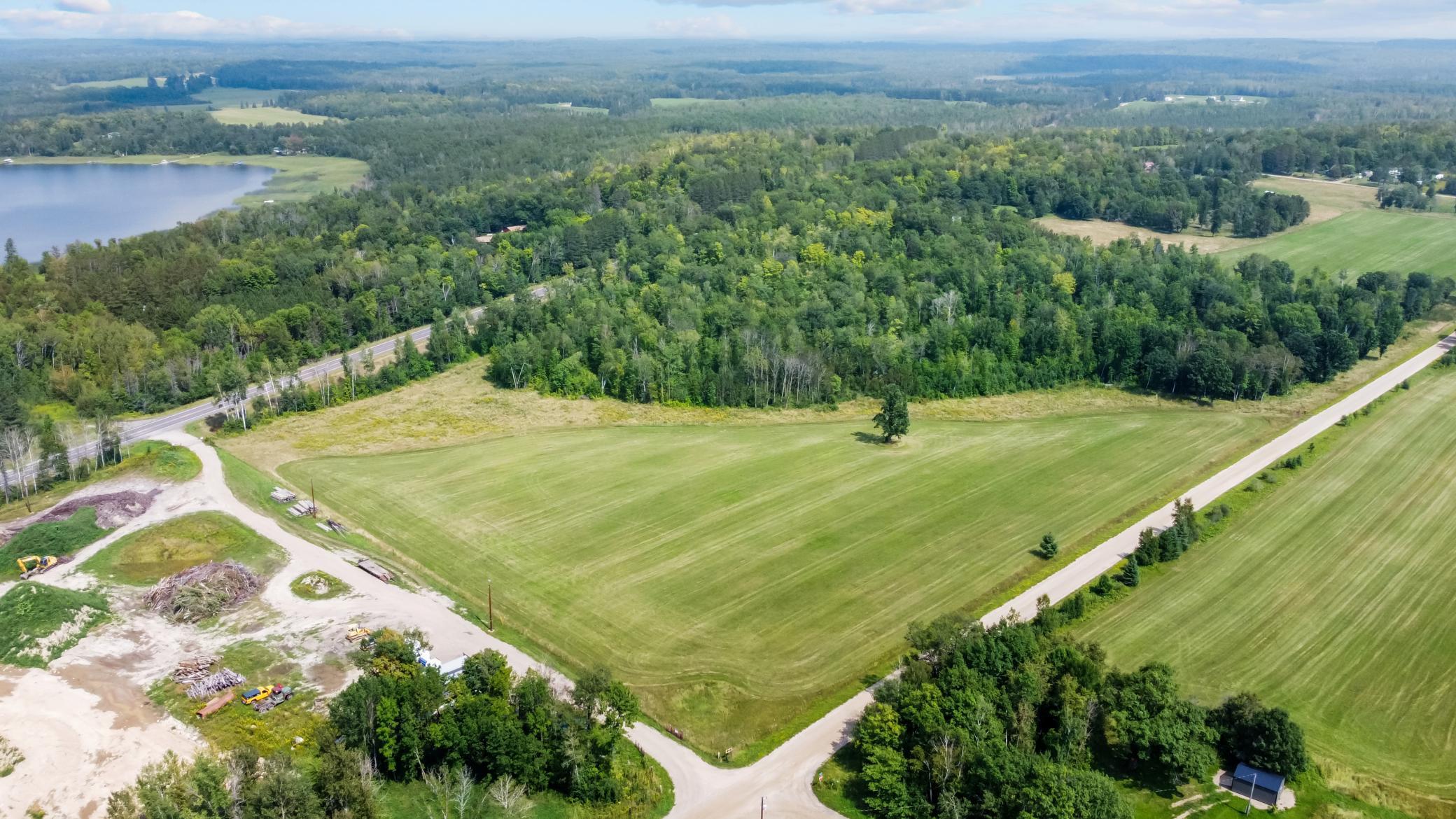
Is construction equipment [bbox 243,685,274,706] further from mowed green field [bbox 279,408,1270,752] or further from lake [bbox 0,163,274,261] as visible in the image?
lake [bbox 0,163,274,261]

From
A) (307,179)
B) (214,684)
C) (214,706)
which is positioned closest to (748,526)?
(214,684)

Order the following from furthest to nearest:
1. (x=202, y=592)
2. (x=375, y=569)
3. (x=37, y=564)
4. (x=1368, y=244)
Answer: (x=1368, y=244), (x=375, y=569), (x=37, y=564), (x=202, y=592)

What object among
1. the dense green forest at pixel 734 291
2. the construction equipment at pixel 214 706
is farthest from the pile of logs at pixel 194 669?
the dense green forest at pixel 734 291

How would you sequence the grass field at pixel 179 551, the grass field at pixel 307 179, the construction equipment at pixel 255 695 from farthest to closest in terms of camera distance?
the grass field at pixel 307 179, the grass field at pixel 179 551, the construction equipment at pixel 255 695

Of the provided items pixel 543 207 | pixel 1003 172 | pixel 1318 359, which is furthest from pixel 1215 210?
pixel 543 207

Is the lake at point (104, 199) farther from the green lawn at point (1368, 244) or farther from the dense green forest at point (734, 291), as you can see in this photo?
the green lawn at point (1368, 244)

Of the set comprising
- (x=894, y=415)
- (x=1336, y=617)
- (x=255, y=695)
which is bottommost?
(x=255, y=695)

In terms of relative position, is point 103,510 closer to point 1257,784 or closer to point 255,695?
point 255,695

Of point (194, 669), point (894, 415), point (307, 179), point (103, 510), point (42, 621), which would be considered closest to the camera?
point (194, 669)
